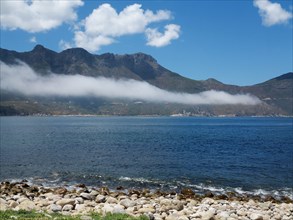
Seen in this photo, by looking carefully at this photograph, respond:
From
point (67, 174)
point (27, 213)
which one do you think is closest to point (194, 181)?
point (67, 174)

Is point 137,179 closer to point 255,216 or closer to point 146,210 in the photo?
point 146,210

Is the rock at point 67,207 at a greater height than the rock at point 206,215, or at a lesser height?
greater

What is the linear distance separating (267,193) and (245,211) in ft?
57.6

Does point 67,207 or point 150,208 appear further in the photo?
point 150,208

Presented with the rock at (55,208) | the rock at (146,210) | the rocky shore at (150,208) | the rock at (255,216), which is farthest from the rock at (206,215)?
the rock at (55,208)

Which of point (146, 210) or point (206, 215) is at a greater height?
point (146, 210)

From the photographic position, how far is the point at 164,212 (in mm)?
27906

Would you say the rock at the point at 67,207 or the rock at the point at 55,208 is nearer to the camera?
the rock at the point at 55,208

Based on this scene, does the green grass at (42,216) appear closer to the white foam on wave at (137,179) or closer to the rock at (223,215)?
the rock at (223,215)

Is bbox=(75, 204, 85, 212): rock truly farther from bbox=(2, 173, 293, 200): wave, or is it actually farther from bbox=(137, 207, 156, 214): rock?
bbox=(2, 173, 293, 200): wave

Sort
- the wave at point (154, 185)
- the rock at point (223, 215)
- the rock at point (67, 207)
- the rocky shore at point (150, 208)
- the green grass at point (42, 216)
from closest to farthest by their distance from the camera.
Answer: the green grass at point (42, 216), the rocky shore at point (150, 208), the rock at point (223, 215), the rock at point (67, 207), the wave at point (154, 185)

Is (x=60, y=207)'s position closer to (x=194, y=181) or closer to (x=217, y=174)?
(x=194, y=181)

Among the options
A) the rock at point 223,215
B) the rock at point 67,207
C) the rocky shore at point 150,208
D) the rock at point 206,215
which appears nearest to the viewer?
the rock at point 206,215

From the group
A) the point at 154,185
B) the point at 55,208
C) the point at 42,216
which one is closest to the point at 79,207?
the point at 55,208
